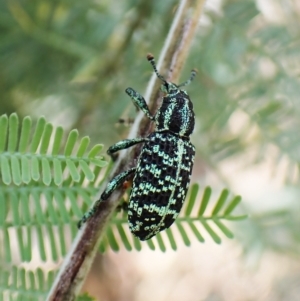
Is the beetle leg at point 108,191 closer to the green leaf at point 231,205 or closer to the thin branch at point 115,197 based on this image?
the thin branch at point 115,197

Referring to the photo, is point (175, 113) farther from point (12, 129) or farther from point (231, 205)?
point (12, 129)

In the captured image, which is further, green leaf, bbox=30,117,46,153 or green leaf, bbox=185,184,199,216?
green leaf, bbox=185,184,199,216

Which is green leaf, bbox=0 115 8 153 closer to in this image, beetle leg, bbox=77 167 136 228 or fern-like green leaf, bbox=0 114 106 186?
fern-like green leaf, bbox=0 114 106 186

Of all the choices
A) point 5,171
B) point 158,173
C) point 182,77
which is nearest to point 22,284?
point 5,171

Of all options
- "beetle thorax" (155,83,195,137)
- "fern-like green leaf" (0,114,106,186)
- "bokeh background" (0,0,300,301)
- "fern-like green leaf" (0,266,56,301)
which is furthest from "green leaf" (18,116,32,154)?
"bokeh background" (0,0,300,301)

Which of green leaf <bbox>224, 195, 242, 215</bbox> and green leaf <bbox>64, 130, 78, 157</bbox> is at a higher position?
green leaf <bbox>64, 130, 78, 157</bbox>

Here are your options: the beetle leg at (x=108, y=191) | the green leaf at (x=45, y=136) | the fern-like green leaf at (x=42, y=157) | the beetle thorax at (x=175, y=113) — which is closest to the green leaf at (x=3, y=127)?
the fern-like green leaf at (x=42, y=157)
